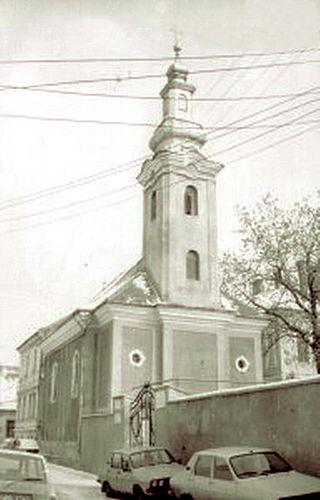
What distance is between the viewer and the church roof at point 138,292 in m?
27.1

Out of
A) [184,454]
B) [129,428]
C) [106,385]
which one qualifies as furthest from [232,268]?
[184,454]

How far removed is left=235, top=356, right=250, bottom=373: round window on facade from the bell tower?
301 cm

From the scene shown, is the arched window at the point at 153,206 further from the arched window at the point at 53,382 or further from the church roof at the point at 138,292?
the arched window at the point at 53,382

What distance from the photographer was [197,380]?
1030 inches

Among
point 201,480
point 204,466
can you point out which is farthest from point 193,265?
point 201,480

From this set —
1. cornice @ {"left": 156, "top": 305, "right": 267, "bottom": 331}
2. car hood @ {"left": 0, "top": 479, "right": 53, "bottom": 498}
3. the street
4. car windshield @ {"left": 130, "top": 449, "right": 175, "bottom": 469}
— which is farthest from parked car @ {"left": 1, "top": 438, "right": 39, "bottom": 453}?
car hood @ {"left": 0, "top": 479, "right": 53, "bottom": 498}

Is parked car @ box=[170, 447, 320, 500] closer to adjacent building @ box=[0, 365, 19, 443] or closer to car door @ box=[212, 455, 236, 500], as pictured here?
car door @ box=[212, 455, 236, 500]

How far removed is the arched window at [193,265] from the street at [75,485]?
34.8ft

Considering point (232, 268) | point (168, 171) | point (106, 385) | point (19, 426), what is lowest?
point (19, 426)

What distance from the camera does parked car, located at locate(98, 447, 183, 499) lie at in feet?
44.6

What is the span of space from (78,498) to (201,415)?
3.91 metres

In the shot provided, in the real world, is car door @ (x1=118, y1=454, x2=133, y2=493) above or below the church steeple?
below

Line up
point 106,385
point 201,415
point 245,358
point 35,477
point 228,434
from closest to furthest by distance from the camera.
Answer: point 35,477, point 228,434, point 201,415, point 106,385, point 245,358

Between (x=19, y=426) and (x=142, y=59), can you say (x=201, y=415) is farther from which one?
(x=19, y=426)
